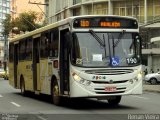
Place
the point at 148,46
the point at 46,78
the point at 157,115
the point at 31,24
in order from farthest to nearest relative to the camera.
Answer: the point at 31,24
the point at 148,46
the point at 46,78
the point at 157,115

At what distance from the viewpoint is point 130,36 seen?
17.7 meters

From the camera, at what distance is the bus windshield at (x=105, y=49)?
16.9 m

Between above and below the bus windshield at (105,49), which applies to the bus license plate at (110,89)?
below

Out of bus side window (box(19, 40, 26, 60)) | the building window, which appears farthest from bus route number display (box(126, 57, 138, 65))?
the building window

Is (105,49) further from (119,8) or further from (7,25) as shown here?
(7,25)

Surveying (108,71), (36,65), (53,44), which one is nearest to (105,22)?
(108,71)

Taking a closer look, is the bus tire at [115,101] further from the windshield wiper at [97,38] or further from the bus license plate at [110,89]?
the windshield wiper at [97,38]

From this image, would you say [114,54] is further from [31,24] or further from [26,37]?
[31,24]

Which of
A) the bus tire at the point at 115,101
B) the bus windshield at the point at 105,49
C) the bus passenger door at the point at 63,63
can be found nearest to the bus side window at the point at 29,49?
the bus passenger door at the point at 63,63

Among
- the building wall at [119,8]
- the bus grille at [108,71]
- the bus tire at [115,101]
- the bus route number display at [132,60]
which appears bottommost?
the bus tire at [115,101]

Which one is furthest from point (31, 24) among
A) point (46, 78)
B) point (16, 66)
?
point (46, 78)

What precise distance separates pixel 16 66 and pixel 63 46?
968 centimetres

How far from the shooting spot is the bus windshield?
55.5 ft

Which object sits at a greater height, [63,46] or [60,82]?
[63,46]
